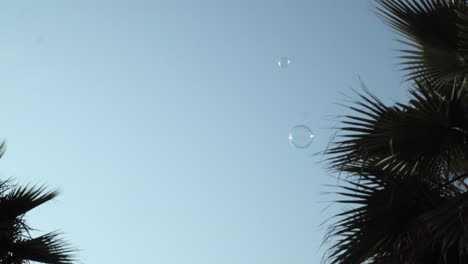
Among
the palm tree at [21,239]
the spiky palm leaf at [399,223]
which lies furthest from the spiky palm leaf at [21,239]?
the spiky palm leaf at [399,223]

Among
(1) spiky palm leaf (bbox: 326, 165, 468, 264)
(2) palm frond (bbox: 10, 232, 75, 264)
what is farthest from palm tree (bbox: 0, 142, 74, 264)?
(1) spiky palm leaf (bbox: 326, 165, 468, 264)

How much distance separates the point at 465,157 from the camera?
19.7 feet

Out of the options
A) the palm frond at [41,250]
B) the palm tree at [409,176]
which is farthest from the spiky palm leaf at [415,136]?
the palm frond at [41,250]

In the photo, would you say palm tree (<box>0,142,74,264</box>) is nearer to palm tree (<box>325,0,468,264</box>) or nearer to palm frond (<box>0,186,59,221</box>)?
palm frond (<box>0,186,59,221</box>)

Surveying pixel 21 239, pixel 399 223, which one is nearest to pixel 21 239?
pixel 21 239

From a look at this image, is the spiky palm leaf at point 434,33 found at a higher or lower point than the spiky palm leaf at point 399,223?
higher

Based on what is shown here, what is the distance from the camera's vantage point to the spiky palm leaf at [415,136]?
5699 millimetres

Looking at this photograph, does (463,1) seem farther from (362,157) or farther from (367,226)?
(367,226)

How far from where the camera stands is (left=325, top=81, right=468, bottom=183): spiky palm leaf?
5.70 metres

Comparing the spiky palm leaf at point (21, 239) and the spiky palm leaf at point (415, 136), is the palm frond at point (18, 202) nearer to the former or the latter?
the spiky palm leaf at point (21, 239)

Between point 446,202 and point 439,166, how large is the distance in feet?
2.36

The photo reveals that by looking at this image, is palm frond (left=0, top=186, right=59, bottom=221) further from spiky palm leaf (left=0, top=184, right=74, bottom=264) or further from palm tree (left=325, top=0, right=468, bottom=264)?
palm tree (left=325, top=0, right=468, bottom=264)

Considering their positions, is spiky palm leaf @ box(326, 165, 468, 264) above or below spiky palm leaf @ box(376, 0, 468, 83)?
below

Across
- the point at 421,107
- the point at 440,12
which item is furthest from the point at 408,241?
the point at 440,12
